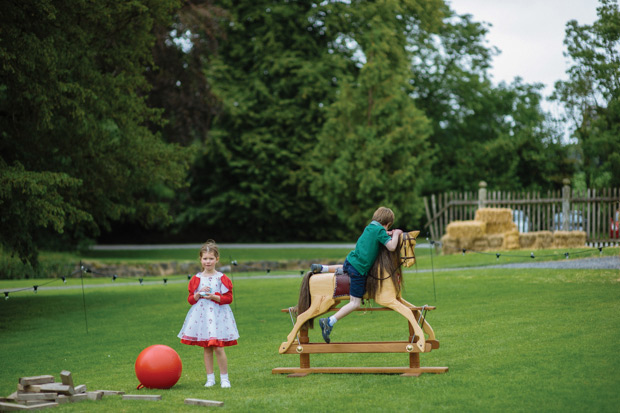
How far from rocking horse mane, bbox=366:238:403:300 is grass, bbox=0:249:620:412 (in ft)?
3.58

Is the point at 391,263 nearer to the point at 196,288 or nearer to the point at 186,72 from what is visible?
the point at 196,288

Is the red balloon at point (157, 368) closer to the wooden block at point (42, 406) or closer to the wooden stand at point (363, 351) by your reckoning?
the wooden block at point (42, 406)

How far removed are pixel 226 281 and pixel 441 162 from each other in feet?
146

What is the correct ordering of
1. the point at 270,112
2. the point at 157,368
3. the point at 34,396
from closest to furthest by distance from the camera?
1. the point at 34,396
2. the point at 157,368
3. the point at 270,112

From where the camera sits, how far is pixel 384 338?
43.6 feet

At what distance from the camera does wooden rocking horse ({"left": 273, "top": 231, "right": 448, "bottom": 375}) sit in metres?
9.73

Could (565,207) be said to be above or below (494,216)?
above

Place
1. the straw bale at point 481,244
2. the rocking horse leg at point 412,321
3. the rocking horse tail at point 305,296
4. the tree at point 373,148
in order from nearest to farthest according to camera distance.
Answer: the rocking horse leg at point 412,321 → the rocking horse tail at point 305,296 → the straw bale at point 481,244 → the tree at point 373,148

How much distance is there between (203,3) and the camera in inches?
1380

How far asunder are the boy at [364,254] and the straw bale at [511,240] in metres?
19.7

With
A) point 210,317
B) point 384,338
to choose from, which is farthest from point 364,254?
point 384,338

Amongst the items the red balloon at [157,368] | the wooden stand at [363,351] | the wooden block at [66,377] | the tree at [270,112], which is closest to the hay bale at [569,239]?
the tree at [270,112]

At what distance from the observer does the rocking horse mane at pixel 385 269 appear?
9.80 m

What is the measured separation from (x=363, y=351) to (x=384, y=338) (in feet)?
11.6
